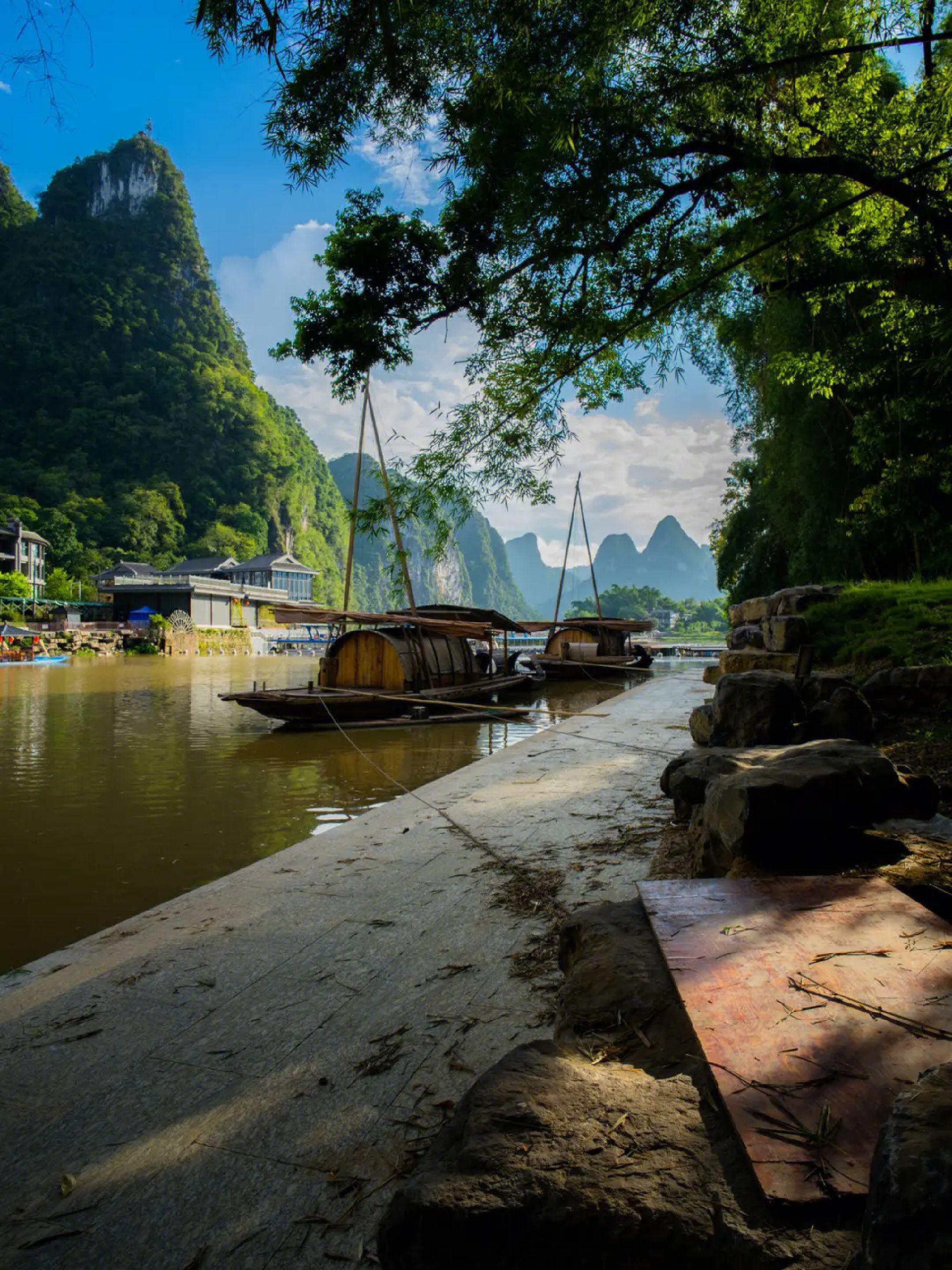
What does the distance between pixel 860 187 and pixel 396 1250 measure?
738 centimetres

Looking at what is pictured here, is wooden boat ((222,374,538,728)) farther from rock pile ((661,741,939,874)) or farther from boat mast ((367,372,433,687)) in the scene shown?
rock pile ((661,741,939,874))

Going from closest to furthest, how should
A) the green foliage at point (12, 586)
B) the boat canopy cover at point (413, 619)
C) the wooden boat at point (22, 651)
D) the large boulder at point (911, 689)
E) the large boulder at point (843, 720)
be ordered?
the large boulder at point (843, 720), the large boulder at point (911, 689), the boat canopy cover at point (413, 619), the wooden boat at point (22, 651), the green foliage at point (12, 586)

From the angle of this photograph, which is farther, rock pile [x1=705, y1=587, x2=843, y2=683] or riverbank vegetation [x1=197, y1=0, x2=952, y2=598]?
rock pile [x1=705, y1=587, x2=843, y2=683]

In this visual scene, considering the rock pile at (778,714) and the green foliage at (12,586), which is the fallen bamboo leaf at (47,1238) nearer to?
the rock pile at (778,714)

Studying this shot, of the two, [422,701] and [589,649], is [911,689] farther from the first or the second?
[589,649]

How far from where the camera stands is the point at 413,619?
625 inches

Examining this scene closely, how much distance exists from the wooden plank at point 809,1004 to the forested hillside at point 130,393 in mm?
73995

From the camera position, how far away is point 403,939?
3.18 metres

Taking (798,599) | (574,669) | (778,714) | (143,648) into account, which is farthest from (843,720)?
(143,648)

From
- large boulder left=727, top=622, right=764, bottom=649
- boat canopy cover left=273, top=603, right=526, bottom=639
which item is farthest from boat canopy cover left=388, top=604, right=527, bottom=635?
large boulder left=727, top=622, right=764, bottom=649

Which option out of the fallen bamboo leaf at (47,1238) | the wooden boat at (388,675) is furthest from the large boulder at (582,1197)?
the wooden boat at (388,675)

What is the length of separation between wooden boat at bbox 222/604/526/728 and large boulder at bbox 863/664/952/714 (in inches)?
326

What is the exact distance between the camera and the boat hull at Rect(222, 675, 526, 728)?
48.2ft

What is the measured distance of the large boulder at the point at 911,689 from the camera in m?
5.91
